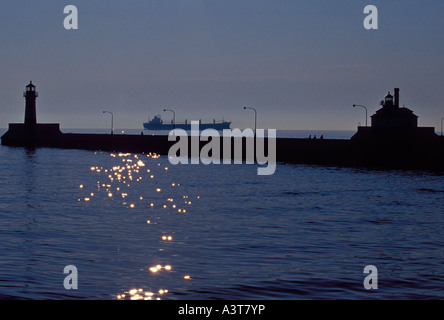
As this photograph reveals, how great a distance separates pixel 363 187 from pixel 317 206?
1554cm

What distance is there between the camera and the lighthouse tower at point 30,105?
131375 mm

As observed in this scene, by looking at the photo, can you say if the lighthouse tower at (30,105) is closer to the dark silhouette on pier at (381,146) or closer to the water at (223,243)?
the dark silhouette on pier at (381,146)

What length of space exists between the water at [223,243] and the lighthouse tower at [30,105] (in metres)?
91.0

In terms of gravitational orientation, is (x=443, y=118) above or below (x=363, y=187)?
above

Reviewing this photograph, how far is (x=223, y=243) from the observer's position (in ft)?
74.6

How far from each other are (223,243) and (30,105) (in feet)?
402

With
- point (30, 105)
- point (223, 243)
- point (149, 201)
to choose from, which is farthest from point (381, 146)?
point (30, 105)

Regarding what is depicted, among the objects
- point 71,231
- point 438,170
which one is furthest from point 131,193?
point 438,170

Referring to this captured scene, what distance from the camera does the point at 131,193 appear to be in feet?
155

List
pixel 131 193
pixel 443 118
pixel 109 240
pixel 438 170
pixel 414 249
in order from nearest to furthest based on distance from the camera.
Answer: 1. pixel 414 249
2. pixel 109 240
3. pixel 131 193
4. pixel 438 170
5. pixel 443 118

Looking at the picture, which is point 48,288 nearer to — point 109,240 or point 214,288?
point 214,288

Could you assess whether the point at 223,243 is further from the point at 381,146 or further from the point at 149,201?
the point at 381,146

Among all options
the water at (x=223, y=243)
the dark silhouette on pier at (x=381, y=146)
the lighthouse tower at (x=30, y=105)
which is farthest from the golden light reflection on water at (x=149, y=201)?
the lighthouse tower at (x=30, y=105)
